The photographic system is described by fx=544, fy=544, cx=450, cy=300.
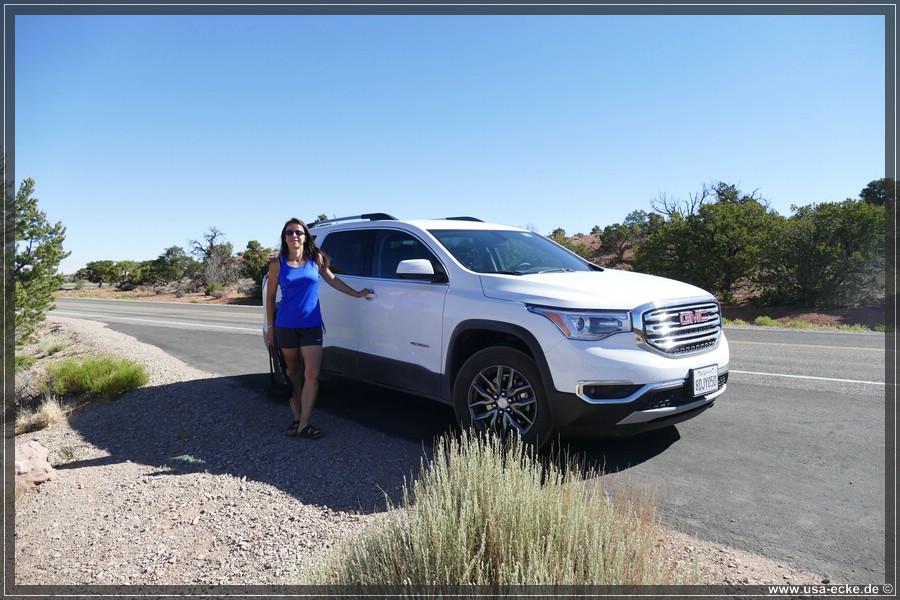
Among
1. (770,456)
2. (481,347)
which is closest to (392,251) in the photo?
(481,347)

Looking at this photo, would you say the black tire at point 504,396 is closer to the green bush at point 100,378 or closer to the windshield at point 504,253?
the windshield at point 504,253

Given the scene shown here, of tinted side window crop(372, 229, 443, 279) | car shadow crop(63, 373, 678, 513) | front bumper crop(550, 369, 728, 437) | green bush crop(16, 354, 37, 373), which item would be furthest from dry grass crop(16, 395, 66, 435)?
front bumper crop(550, 369, 728, 437)

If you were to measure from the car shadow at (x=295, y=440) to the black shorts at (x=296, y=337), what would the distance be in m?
0.93

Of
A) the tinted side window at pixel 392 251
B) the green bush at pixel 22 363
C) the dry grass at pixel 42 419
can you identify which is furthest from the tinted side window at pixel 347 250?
the green bush at pixel 22 363

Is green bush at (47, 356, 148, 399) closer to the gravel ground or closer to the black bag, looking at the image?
the gravel ground

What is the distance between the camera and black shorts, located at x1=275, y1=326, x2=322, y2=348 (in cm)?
536

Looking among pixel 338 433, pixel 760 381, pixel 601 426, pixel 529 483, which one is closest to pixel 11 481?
pixel 338 433

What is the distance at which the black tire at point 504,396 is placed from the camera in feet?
13.9

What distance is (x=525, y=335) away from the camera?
427 centimetres

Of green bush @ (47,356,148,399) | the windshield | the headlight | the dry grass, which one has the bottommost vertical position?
the dry grass

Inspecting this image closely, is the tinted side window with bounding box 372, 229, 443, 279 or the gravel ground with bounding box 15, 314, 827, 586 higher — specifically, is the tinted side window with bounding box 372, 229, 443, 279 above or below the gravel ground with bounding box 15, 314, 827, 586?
above

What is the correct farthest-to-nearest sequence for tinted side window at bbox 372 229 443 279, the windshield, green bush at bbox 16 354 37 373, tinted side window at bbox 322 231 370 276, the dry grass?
green bush at bbox 16 354 37 373 < the dry grass < tinted side window at bbox 322 231 370 276 < tinted side window at bbox 372 229 443 279 < the windshield

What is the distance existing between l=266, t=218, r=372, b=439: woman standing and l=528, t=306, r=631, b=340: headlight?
99.6 inches

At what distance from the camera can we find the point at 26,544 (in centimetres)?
355
